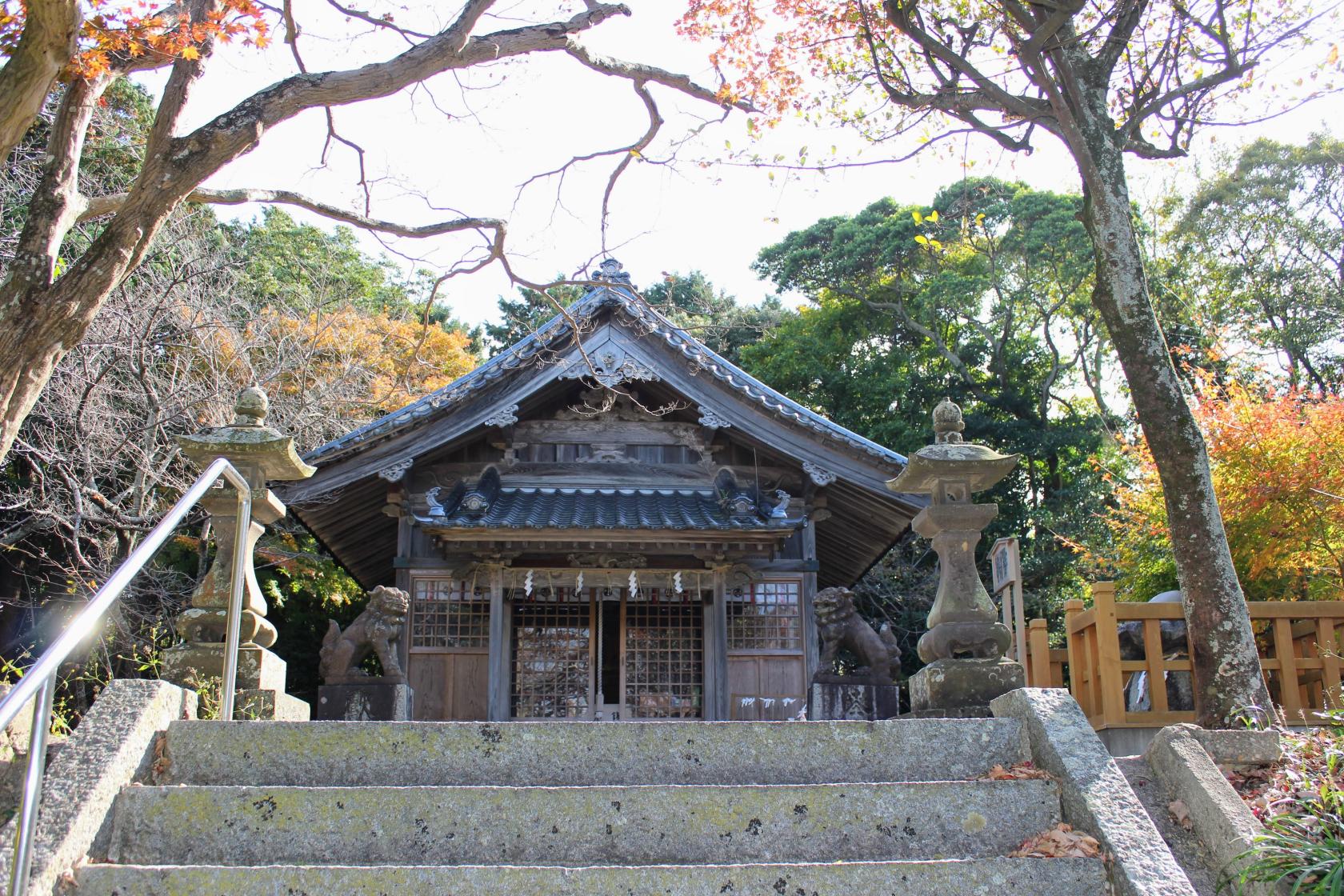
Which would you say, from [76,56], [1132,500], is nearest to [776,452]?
[1132,500]

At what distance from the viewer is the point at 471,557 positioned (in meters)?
11.0

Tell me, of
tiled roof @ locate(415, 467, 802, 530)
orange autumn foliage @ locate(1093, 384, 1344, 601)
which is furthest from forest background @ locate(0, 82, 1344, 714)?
tiled roof @ locate(415, 467, 802, 530)

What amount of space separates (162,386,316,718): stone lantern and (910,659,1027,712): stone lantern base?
336cm

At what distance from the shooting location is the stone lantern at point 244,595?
5.60m

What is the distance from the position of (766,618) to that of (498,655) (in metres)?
2.75

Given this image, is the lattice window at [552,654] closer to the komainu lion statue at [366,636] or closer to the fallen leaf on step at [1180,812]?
the komainu lion statue at [366,636]

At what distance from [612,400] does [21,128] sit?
243 inches

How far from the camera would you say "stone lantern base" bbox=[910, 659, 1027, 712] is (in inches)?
233

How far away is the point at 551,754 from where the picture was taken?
15.1ft

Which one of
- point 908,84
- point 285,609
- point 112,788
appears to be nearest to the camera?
point 112,788

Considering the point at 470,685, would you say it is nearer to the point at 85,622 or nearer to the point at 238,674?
the point at 238,674

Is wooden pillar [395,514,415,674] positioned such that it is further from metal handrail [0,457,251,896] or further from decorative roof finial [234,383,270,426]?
metal handrail [0,457,251,896]

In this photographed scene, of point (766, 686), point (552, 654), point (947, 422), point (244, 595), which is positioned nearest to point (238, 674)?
point (244, 595)

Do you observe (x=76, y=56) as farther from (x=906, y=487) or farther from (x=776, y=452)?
(x=776, y=452)
